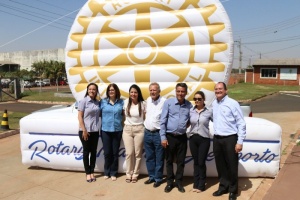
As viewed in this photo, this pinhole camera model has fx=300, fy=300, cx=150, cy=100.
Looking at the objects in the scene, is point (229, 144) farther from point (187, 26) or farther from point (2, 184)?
point (2, 184)

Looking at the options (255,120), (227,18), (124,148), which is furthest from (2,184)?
(227,18)

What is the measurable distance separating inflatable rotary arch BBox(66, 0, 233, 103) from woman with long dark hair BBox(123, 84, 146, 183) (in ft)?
2.64

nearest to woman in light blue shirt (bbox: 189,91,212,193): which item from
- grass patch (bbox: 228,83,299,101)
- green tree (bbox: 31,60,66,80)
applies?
grass patch (bbox: 228,83,299,101)

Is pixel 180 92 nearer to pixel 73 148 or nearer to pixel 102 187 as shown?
pixel 102 187

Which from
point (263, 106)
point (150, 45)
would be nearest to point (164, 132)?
point (150, 45)

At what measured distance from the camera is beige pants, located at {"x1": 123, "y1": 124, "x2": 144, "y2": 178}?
4.16 m

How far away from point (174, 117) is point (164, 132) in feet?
0.77

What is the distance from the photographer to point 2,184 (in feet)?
14.4

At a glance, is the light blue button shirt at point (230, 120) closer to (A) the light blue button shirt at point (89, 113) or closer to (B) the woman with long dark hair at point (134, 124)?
(B) the woman with long dark hair at point (134, 124)

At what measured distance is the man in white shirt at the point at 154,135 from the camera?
399 centimetres

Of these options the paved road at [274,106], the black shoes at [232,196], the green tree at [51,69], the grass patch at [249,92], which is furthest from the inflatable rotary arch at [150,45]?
the green tree at [51,69]

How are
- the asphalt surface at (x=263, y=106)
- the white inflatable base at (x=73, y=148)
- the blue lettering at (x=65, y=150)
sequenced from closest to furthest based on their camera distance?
the white inflatable base at (x=73, y=148), the blue lettering at (x=65, y=150), the asphalt surface at (x=263, y=106)

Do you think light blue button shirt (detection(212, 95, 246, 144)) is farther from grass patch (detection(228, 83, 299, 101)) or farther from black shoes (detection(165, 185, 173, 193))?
grass patch (detection(228, 83, 299, 101))

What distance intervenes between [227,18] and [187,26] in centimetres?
61
